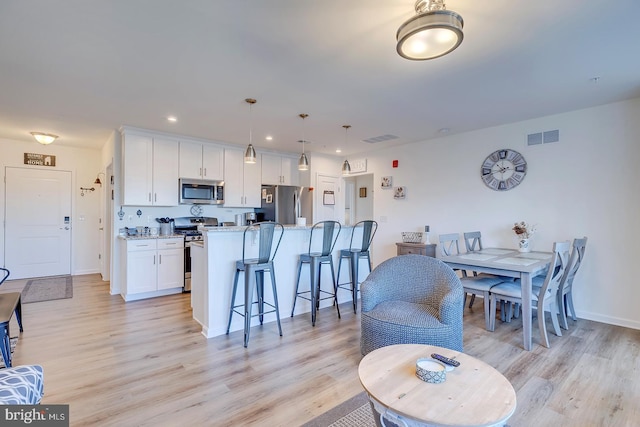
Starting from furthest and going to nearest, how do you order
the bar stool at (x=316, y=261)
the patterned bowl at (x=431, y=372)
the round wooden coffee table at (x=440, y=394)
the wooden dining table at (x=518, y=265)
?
the bar stool at (x=316, y=261)
the wooden dining table at (x=518, y=265)
the patterned bowl at (x=431, y=372)
the round wooden coffee table at (x=440, y=394)

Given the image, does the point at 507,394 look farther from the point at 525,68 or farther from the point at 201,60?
the point at 201,60

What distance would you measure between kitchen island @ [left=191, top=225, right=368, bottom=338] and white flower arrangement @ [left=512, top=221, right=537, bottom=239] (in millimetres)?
2633

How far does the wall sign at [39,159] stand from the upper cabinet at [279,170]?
3879 mm

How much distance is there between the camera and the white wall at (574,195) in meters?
3.46

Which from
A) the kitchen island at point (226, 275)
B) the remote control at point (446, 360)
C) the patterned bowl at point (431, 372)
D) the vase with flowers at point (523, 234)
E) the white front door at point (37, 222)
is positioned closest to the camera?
the patterned bowl at point (431, 372)

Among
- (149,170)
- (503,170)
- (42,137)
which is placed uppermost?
(42,137)

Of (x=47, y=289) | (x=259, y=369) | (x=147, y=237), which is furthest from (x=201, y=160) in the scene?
(x=259, y=369)

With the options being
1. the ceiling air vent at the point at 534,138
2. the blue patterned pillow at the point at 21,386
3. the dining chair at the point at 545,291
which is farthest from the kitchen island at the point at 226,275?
the ceiling air vent at the point at 534,138

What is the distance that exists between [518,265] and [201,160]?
184 inches

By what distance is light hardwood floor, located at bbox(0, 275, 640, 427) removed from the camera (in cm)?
195

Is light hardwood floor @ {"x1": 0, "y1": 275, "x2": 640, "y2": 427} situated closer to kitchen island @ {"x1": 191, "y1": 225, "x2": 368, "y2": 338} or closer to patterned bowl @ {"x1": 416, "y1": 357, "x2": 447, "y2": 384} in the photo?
kitchen island @ {"x1": 191, "y1": 225, "x2": 368, "y2": 338}

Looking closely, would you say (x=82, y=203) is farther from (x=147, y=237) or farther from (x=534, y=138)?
(x=534, y=138)

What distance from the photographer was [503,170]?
4.34 metres

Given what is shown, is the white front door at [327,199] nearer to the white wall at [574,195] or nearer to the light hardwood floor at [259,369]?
the white wall at [574,195]
